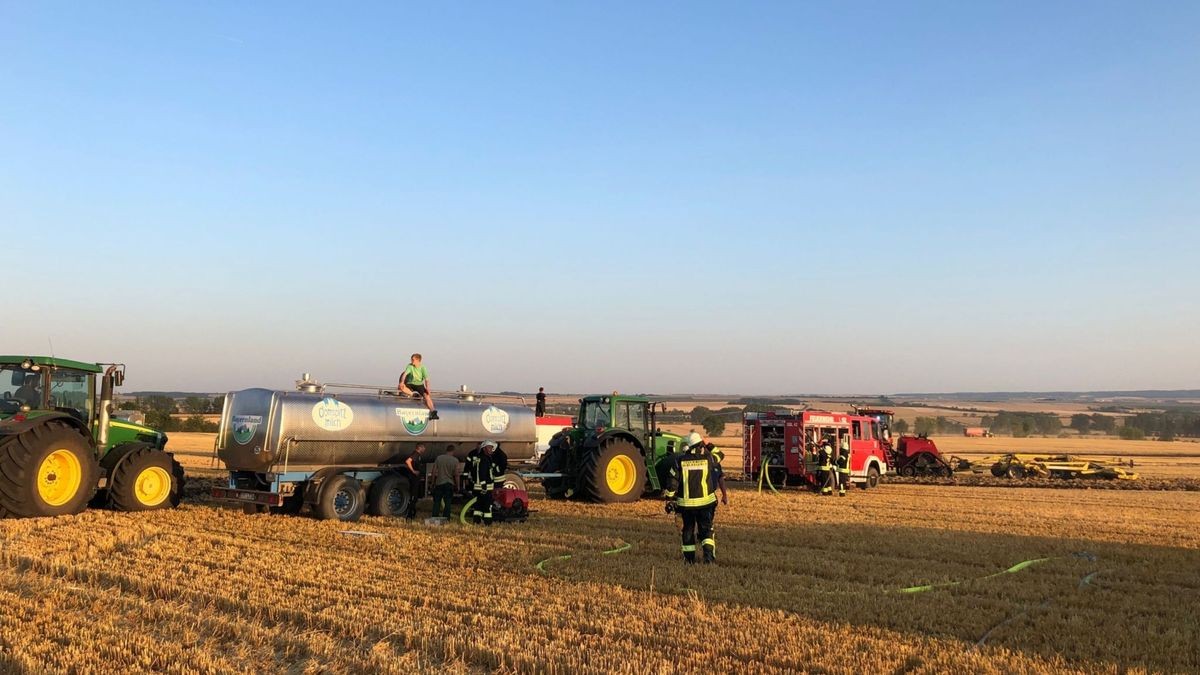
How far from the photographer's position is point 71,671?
5973mm

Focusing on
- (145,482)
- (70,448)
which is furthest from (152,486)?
(70,448)

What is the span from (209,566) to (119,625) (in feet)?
9.02

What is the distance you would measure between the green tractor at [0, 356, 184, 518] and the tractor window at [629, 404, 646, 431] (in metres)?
8.59

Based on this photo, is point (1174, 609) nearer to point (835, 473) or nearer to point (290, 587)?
point (290, 587)

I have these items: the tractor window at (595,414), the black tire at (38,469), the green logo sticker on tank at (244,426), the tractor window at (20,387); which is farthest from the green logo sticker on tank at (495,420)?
the tractor window at (20,387)

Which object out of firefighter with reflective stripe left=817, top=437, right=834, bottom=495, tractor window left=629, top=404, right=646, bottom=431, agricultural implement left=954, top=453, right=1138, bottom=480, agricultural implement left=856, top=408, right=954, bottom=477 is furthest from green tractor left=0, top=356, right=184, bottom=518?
agricultural implement left=954, top=453, right=1138, bottom=480

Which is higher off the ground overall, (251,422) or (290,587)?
(251,422)

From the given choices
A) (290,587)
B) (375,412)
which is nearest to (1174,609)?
(290,587)

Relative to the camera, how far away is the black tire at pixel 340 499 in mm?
14664

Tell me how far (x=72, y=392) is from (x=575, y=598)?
10199 millimetres

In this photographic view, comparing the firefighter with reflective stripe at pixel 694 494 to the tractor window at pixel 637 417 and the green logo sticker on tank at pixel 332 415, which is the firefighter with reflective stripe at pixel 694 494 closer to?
the green logo sticker on tank at pixel 332 415

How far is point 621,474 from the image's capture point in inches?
715

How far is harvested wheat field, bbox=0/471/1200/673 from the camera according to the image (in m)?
6.64

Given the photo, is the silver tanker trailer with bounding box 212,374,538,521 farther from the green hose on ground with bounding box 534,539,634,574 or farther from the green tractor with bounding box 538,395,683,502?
the green hose on ground with bounding box 534,539,634,574
